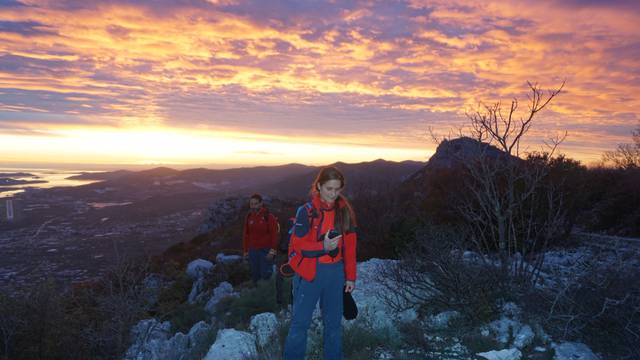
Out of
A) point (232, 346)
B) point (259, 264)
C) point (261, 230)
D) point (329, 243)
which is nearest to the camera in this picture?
point (329, 243)

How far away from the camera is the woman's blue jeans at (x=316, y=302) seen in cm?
370

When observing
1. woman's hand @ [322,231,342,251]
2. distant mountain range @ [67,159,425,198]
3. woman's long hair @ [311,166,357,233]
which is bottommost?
distant mountain range @ [67,159,425,198]

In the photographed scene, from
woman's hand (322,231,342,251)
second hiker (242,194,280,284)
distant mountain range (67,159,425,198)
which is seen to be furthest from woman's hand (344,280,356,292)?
distant mountain range (67,159,425,198)

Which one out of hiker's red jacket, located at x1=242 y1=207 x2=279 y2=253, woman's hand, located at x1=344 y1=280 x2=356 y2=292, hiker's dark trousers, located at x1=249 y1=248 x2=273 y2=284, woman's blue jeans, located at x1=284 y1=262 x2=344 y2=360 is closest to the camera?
woman's blue jeans, located at x1=284 y1=262 x2=344 y2=360

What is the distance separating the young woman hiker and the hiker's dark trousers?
213 inches

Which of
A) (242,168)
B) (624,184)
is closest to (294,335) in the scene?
(624,184)

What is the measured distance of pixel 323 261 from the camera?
370 centimetres

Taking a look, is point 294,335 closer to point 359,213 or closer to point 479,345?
point 479,345

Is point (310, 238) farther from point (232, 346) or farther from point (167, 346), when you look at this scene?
point (167, 346)

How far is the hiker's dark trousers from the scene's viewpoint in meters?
9.15

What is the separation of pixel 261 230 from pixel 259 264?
844 millimetres

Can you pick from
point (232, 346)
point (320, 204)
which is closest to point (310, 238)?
point (320, 204)

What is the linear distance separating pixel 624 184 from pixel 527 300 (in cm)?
1029

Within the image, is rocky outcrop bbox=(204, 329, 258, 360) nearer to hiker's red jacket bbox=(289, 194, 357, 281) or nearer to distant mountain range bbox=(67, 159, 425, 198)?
hiker's red jacket bbox=(289, 194, 357, 281)
